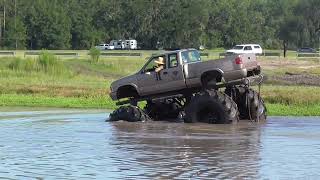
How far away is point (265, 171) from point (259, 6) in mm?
133559

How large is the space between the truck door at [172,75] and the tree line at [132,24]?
8694 cm

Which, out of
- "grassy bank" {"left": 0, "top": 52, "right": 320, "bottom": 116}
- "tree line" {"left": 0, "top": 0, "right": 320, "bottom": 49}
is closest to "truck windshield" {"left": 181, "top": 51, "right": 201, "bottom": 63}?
"grassy bank" {"left": 0, "top": 52, "right": 320, "bottom": 116}

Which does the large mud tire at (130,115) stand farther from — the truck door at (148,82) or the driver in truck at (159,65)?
the driver in truck at (159,65)

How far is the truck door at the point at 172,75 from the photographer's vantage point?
24.2 m

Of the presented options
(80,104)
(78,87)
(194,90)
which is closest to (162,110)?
(194,90)

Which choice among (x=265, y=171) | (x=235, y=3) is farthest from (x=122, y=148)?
(x=235, y=3)

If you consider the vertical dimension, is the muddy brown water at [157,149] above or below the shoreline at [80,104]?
below

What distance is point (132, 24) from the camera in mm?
116562

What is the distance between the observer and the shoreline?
28306mm

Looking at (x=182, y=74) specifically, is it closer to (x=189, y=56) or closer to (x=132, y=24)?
(x=189, y=56)

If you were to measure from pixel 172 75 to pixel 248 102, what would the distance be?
2409mm

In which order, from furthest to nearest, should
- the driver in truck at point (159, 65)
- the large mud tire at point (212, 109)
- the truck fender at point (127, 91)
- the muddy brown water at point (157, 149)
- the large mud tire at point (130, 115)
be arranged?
the truck fender at point (127, 91) < the driver in truck at point (159, 65) < the large mud tire at point (130, 115) < the large mud tire at point (212, 109) < the muddy brown water at point (157, 149)

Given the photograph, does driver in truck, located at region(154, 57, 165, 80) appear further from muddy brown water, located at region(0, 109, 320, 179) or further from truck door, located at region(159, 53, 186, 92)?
muddy brown water, located at region(0, 109, 320, 179)

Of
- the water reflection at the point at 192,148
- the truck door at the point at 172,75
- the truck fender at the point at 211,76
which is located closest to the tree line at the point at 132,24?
the truck door at the point at 172,75
